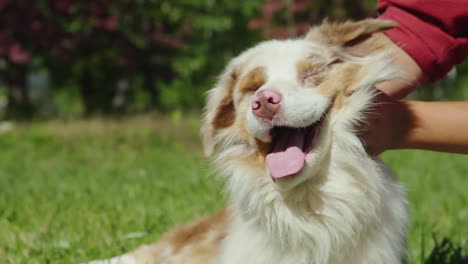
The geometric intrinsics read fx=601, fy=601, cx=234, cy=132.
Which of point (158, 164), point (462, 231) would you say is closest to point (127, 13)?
point (158, 164)

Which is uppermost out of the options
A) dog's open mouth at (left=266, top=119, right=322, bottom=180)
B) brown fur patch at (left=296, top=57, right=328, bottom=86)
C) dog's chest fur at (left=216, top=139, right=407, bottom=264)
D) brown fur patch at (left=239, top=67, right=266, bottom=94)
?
brown fur patch at (left=296, top=57, right=328, bottom=86)

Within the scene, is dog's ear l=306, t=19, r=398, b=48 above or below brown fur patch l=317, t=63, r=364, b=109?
above

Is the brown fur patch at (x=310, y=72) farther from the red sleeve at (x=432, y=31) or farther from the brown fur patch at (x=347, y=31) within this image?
the red sleeve at (x=432, y=31)

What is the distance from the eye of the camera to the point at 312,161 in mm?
2490

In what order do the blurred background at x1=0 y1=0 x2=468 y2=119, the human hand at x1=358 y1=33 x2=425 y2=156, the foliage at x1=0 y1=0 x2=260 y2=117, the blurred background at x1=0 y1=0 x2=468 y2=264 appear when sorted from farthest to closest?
the blurred background at x1=0 y1=0 x2=468 y2=119 < the foliage at x1=0 y1=0 x2=260 y2=117 < the blurred background at x1=0 y1=0 x2=468 y2=264 < the human hand at x1=358 y1=33 x2=425 y2=156

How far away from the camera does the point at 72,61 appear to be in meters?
11.4

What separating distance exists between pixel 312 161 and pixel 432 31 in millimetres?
932

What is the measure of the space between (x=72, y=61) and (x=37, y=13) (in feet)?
3.55

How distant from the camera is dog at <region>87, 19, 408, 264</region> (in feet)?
8.14

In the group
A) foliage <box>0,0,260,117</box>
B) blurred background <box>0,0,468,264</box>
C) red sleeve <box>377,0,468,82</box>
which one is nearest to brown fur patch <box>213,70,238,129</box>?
red sleeve <box>377,0,468,82</box>

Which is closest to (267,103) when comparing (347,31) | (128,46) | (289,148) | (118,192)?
(289,148)

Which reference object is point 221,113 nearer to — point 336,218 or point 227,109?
point 227,109

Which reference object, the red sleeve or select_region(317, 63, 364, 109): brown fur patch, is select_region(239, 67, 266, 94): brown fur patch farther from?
→ the red sleeve

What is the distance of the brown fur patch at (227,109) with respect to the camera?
287 centimetres
